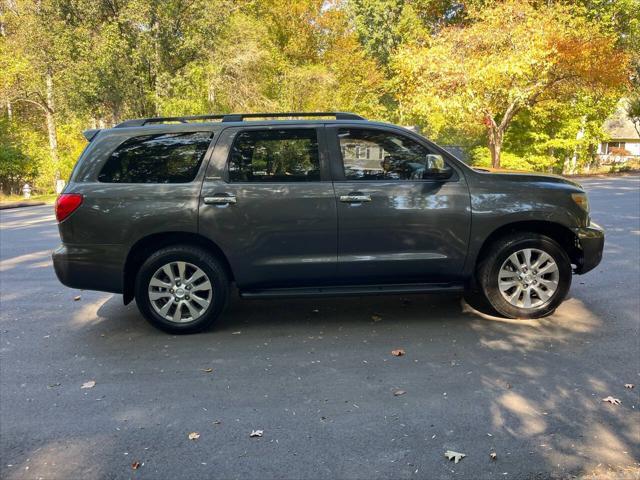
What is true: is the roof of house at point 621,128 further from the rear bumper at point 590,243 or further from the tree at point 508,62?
the rear bumper at point 590,243

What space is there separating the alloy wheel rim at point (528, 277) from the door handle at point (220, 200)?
2.59 meters

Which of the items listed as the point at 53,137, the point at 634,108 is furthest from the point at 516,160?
the point at 53,137

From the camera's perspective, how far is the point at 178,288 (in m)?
4.93

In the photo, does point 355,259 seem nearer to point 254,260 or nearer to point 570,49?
point 254,260

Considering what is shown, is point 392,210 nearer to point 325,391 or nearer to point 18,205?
point 325,391

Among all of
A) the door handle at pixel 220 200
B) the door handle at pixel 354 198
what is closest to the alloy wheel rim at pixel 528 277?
the door handle at pixel 354 198

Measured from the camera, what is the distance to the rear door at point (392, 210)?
4.89 meters

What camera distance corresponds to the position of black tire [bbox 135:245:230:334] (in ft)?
16.0

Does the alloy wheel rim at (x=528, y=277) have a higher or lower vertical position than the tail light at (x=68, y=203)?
lower

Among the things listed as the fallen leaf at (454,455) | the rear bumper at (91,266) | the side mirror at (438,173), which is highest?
the side mirror at (438,173)

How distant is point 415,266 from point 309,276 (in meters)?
0.99

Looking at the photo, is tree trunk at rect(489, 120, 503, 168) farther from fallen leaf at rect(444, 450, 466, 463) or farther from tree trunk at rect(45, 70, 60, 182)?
fallen leaf at rect(444, 450, 466, 463)

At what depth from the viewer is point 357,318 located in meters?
5.34

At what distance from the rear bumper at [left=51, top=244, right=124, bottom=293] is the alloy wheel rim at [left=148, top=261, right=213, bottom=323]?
0.34m
